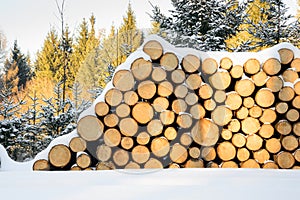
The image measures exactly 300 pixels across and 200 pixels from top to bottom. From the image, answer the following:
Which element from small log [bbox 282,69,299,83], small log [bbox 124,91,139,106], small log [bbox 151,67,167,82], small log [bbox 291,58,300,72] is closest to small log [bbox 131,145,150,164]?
small log [bbox 124,91,139,106]

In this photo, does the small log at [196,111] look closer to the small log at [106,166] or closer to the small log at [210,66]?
the small log at [210,66]

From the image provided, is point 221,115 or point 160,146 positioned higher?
point 221,115

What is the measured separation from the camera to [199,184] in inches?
81.2

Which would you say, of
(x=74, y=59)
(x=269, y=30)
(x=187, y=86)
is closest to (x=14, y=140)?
(x=74, y=59)

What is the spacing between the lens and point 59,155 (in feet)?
8.72

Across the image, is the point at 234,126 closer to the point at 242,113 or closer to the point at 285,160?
the point at 242,113

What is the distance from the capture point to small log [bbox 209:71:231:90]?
9.30ft

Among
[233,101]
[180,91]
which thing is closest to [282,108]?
[233,101]

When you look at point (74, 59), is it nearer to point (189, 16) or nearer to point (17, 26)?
point (17, 26)

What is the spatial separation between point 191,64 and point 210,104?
384mm

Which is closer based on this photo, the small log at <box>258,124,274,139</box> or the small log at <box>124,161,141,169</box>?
the small log at <box>124,161,141,169</box>

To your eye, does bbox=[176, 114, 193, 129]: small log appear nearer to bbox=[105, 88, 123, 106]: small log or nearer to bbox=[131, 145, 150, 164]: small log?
bbox=[131, 145, 150, 164]: small log

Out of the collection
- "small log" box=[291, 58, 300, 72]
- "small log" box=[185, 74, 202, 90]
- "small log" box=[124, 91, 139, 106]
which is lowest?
"small log" box=[124, 91, 139, 106]

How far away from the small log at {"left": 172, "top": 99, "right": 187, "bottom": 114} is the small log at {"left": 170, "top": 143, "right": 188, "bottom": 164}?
0.29 metres
